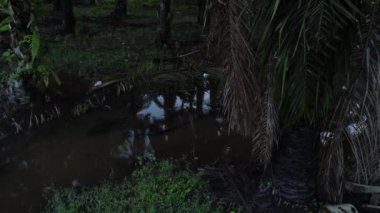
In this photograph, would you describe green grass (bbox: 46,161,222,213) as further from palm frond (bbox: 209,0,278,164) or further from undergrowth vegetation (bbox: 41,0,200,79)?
A: undergrowth vegetation (bbox: 41,0,200,79)

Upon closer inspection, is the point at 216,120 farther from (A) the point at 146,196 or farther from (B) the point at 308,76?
(B) the point at 308,76

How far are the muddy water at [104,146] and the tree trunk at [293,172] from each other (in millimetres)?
1349

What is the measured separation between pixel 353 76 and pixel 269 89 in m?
0.70

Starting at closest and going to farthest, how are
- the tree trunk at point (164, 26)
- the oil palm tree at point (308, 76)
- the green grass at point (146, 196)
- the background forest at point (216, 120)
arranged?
the oil palm tree at point (308, 76) < the background forest at point (216, 120) < the green grass at point (146, 196) < the tree trunk at point (164, 26)

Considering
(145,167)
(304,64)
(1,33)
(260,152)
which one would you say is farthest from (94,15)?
(304,64)

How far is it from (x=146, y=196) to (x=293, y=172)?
60.0 inches

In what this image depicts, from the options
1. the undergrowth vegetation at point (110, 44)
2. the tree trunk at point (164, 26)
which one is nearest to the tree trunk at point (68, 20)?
the undergrowth vegetation at point (110, 44)

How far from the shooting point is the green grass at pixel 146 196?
478 centimetres

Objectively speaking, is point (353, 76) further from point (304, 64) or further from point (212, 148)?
point (212, 148)

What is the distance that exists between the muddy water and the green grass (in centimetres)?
39

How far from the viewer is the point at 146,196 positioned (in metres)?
4.96

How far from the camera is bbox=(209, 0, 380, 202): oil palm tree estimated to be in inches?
131

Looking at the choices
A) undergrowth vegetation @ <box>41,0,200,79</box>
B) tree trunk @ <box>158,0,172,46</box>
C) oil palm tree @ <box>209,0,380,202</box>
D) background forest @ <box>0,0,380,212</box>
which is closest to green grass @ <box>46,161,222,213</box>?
background forest @ <box>0,0,380,212</box>

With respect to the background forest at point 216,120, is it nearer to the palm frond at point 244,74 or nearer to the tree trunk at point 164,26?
the palm frond at point 244,74
